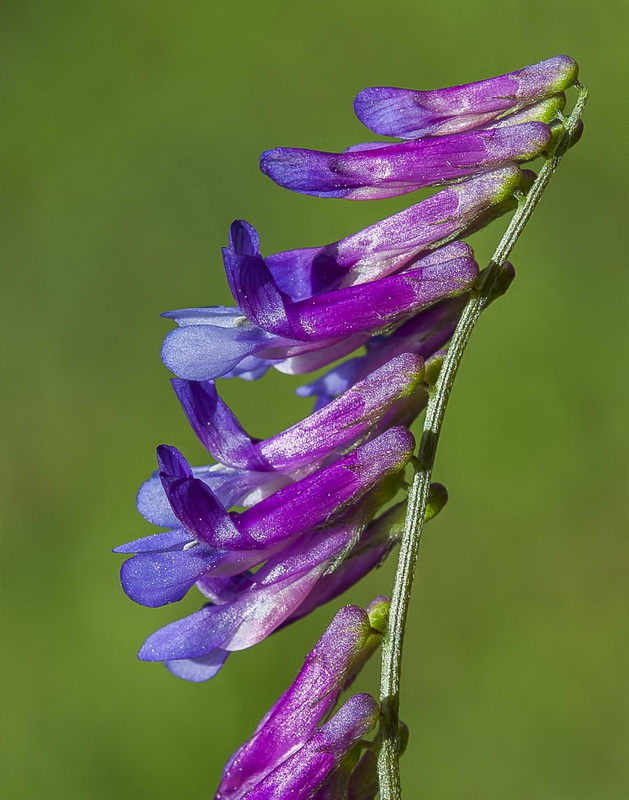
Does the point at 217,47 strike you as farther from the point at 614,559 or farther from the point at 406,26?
the point at 614,559

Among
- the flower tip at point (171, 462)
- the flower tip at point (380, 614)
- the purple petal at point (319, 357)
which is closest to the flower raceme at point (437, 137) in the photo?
Answer: the purple petal at point (319, 357)

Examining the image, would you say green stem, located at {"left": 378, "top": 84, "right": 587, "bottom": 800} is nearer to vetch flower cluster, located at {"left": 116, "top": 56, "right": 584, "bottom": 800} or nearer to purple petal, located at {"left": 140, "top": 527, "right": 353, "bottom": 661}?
vetch flower cluster, located at {"left": 116, "top": 56, "right": 584, "bottom": 800}

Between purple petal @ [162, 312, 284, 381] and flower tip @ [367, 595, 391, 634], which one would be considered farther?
flower tip @ [367, 595, 391, 634]

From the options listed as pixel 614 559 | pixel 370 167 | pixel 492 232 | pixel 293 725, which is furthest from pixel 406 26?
pixel 293 725

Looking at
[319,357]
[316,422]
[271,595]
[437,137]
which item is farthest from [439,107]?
[271,595]

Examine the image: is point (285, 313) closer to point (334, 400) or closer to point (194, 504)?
point (334, 400)

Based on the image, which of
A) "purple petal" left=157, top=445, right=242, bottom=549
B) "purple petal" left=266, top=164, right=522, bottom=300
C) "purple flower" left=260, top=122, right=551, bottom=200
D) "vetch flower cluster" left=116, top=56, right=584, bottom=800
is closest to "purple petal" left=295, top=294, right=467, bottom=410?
"vetch flower cluster" left=116, top=56, right=584, bottom=800
